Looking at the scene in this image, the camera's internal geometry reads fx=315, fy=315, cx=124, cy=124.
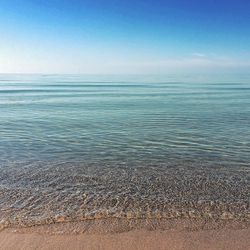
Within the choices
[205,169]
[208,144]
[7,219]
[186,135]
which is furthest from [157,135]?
[7,219]

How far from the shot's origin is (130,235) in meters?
6.96

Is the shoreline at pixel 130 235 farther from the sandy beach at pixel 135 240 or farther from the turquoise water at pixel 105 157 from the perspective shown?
the turquoise water at pixel 105 157

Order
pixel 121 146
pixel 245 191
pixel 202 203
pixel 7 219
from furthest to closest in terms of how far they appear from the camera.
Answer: pixel 121 146
pixel 245 191
pixel 202 203
pixel 7 219

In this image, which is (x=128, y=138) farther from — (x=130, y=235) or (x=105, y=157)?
(x=130, y=235)

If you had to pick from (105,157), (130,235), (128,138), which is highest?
(130,235)

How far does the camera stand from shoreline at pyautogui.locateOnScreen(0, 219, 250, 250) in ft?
21.5

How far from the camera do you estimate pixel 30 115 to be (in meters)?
27.2

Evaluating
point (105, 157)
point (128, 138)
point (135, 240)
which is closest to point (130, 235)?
point (135, 240)

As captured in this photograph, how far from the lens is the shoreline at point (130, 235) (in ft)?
21.5

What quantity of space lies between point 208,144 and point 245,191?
6.02 metres

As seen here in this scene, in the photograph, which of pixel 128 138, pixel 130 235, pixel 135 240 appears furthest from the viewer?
pixel 128 138

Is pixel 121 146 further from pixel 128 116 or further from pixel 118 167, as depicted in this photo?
pixel 128 116

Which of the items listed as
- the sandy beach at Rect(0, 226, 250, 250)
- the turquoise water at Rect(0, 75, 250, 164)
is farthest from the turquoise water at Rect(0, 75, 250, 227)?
→ the sandy beach at Rect(0, 226, 250, 250)

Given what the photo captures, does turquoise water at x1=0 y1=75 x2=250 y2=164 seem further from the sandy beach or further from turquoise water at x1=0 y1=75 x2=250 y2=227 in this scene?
the sandy beach
